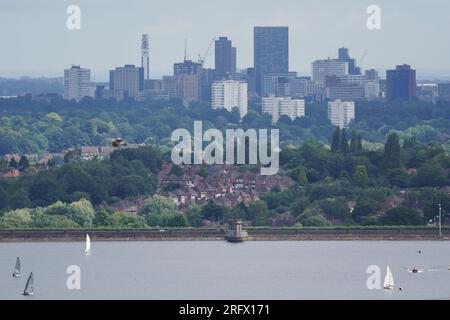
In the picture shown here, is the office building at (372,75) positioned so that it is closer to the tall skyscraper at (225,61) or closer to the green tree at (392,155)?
the tall skyscraper at (225,61)

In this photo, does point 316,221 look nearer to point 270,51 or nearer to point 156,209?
point 156,209

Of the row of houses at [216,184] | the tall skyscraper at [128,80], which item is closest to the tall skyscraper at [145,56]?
the tall skyscraper at [128,80]

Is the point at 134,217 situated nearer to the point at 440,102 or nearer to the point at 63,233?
the point at 63,233

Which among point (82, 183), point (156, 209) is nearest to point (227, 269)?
point (156, 209)

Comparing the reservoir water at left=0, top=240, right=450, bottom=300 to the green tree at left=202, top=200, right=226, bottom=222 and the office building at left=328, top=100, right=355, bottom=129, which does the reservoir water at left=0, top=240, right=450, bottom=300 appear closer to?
the green tree at left=202, top=200, right=226, bottom=222

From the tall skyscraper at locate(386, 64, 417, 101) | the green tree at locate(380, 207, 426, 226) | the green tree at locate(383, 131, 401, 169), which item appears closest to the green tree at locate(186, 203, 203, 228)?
the green tree at locate(380, 207, 426, 226)
